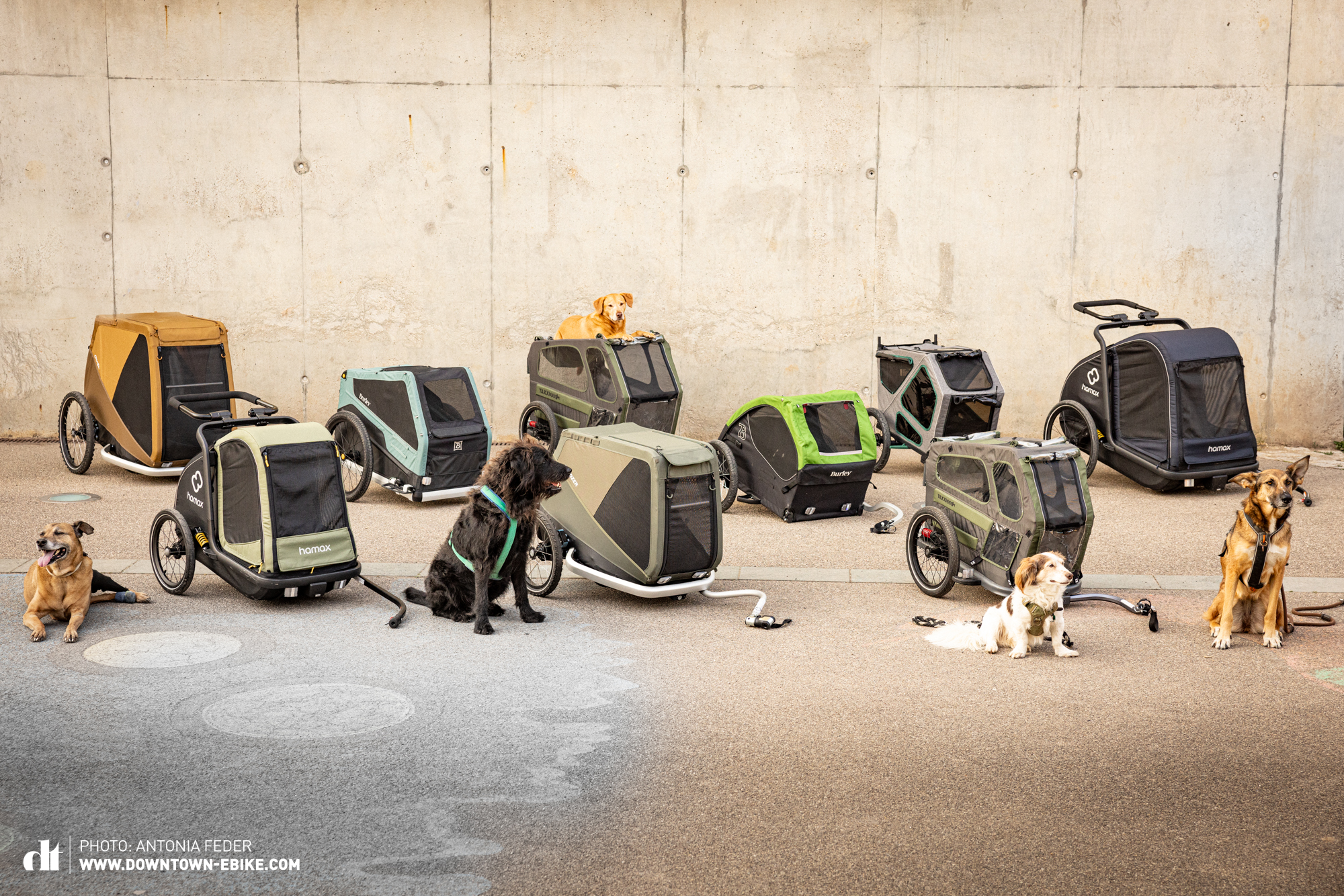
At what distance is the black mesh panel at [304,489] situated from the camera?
6.56m

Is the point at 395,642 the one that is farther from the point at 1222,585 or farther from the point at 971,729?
the point at 1222,585

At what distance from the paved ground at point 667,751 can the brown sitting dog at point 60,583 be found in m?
0.15

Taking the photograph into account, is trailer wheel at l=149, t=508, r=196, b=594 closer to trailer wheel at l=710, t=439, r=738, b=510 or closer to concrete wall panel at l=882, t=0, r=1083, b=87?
trailer wheel at l=710, t=439, r=738, b=510

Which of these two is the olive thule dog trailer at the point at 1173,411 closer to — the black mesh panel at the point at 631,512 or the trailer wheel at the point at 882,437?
the trailer wheel at the point at 882,437

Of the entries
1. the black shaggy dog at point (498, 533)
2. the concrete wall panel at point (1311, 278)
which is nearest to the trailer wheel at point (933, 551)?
the black shaggy dog at point (498, 533)

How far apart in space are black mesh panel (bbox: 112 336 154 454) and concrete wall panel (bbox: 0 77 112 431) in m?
3.09

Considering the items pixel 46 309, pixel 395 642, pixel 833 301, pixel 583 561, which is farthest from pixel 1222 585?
pixel 46 309

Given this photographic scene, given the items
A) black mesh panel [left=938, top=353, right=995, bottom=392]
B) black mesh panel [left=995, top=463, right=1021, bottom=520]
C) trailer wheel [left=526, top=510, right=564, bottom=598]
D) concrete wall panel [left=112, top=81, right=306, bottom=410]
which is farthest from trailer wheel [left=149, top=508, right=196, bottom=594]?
black mesh panel [left=938, top=353, right=995, bottom=392]

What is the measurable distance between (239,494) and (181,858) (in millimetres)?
3100

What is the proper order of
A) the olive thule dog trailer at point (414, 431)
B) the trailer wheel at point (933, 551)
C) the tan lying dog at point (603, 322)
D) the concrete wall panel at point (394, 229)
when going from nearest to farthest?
the trailer wheel at point (933, 551) < the olive thule dog trailer at point (414, 431) < the tan lying dog at point (603, 322) < the concrete wall panel at point (394, 229)

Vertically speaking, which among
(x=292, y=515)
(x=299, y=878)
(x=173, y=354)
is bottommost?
(x=299, y=878)

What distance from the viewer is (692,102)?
12734mm

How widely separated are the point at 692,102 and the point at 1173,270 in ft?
18.2

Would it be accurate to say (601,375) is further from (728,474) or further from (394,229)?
(394,229)
